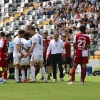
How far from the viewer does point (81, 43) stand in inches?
766

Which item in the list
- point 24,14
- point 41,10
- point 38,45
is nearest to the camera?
point 38,45

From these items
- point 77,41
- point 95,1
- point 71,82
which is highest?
point 95,1

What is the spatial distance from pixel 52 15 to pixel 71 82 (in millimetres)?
23068

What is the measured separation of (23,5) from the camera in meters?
48.3

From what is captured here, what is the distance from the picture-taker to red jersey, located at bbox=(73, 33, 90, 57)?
63.8 ft

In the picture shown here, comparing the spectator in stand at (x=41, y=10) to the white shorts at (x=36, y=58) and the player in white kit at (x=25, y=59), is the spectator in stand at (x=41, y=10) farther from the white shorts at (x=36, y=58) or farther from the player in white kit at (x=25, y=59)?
the white shorts at (x=36, y=58)

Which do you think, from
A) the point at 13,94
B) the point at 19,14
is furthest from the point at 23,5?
the point at 13,94

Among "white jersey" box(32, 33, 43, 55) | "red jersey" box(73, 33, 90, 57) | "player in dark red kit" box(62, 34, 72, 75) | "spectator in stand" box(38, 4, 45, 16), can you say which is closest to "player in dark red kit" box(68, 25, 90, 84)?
"red jersey" box(73, 33, 90, 57)

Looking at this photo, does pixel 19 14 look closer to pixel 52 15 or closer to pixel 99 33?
pixel 52 15

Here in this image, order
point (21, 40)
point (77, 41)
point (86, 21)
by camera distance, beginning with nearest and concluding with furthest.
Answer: point (77, 41) < point (21, 40) < point (86, 21)

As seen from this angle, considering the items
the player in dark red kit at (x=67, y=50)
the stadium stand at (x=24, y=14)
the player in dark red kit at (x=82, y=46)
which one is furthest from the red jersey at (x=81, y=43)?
the stadium stand at (x=24, y=14)

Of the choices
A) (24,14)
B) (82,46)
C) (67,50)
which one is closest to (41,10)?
(24,14)

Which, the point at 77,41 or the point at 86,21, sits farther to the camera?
the point at 86,21

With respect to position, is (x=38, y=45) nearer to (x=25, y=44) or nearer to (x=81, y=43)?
(x=25, y=44)
